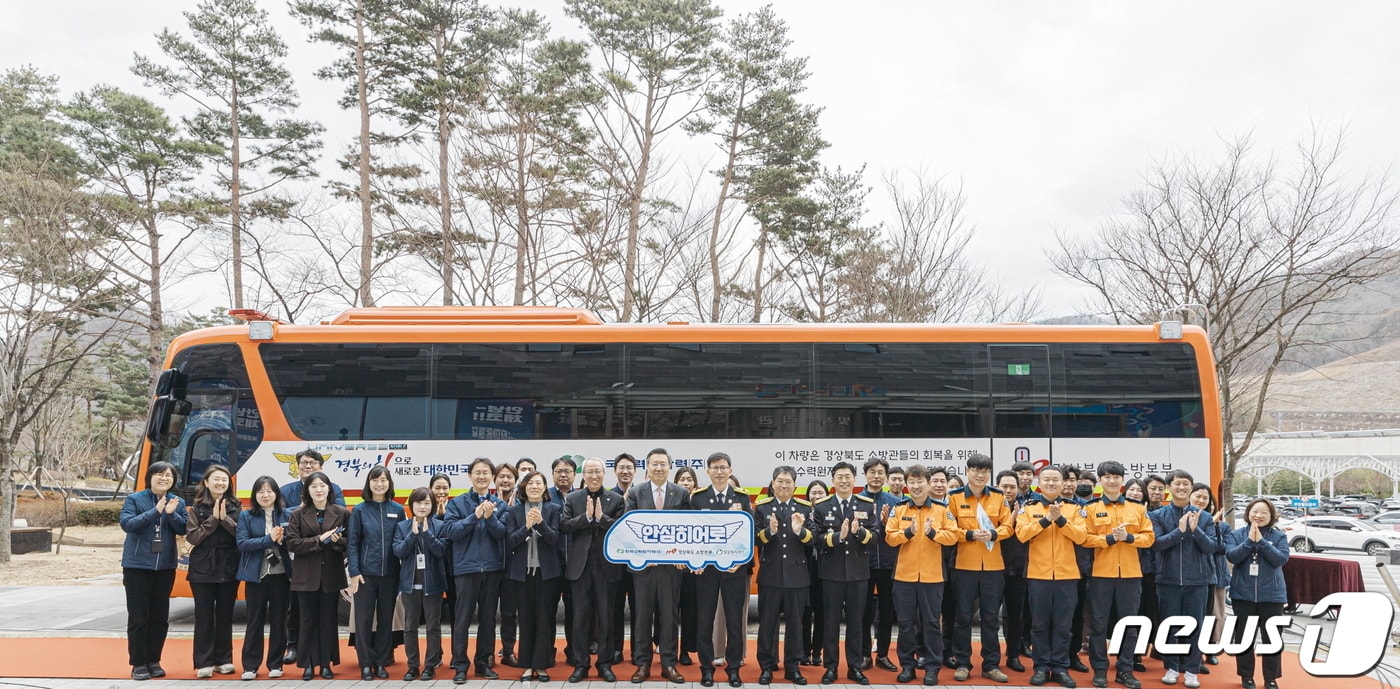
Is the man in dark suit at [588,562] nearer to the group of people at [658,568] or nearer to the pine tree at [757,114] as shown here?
the group of people at [658,568]

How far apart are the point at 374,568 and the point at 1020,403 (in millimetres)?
6011

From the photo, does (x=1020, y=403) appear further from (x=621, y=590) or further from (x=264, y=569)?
(x=264, y=569)

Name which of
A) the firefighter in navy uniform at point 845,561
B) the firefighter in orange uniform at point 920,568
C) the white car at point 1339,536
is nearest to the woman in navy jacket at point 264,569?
the firefighter in navy uniform at point 845,561

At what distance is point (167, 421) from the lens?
8.68 meters

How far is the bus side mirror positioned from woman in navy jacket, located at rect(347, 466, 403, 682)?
3247 mm

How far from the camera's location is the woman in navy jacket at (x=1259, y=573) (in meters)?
6.39

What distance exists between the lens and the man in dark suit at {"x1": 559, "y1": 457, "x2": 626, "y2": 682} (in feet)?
21.4

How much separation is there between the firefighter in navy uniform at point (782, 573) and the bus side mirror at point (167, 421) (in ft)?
18.7

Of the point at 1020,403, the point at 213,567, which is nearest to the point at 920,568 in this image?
the point at 1020,403

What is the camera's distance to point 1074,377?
29.8 feet

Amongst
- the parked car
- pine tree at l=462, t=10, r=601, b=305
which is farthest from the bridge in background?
pine tree at l=462, t=10, r=601, b=305

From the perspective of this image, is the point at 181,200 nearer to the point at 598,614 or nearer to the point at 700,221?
the point at 700,221

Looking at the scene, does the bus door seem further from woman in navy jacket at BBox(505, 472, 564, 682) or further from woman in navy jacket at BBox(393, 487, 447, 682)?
woman in navy jacket at BBox(393, 487, 447, 682)

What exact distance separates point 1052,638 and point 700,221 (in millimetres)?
15259
